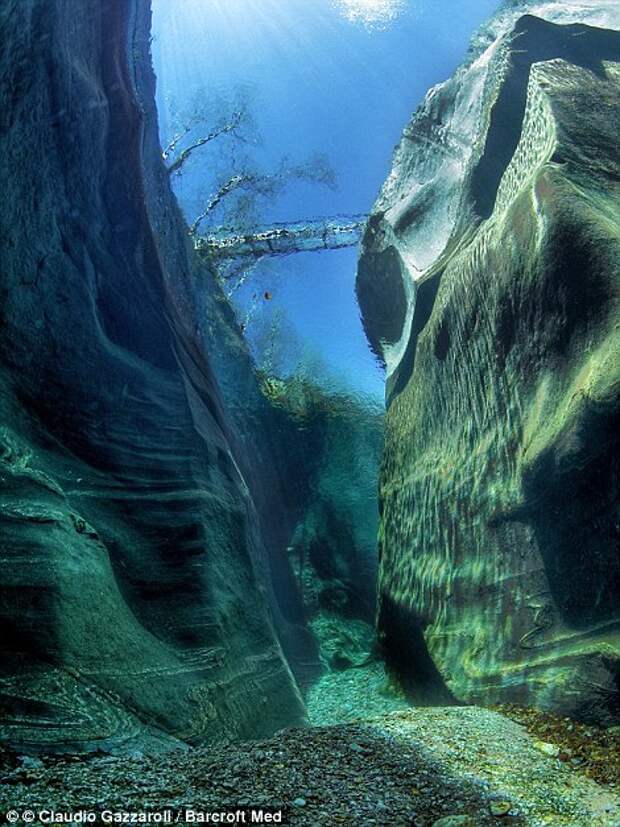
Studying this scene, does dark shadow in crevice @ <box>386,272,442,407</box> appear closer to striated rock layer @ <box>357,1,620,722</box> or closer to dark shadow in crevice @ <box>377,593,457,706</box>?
striated rock layer @ <box>357,1,620,722</box>

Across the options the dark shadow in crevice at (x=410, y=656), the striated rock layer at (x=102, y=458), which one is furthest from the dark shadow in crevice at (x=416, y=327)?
the striated rock layer at (x=102, y=458)

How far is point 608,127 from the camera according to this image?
4.68m

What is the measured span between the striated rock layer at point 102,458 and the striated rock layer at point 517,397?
5.97ft

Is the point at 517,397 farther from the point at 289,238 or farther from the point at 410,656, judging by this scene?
the point at 289,238

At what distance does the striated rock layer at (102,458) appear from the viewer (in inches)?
105

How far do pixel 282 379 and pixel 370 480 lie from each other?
111 inches

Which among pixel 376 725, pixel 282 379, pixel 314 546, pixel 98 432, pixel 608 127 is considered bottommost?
pixel 376 725

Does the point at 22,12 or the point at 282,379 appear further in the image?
the point at 282,379

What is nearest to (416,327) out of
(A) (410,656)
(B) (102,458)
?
(A) (410,656)

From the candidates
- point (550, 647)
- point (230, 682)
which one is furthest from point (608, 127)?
point (230, 682)

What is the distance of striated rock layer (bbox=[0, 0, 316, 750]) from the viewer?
8.78 feet

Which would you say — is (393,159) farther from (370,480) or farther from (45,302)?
(45,302)

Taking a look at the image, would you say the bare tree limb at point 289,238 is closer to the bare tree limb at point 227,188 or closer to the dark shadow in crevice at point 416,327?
the bare tree limb at point 227,188

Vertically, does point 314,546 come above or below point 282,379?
below
